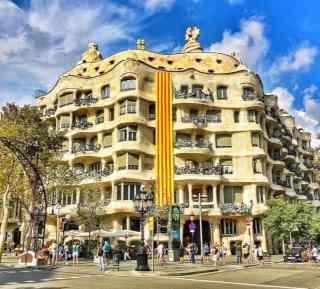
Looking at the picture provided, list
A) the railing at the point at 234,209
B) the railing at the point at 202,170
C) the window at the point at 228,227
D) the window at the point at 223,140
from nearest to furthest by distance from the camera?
the railing at the point at 234,209, the railing at the point at 202,170, the window at the point at 228,227, the window at the point at 223,140

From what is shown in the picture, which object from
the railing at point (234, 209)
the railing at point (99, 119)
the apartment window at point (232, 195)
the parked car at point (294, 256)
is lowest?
the parked car at point (294, 256)

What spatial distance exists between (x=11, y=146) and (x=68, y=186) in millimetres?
12276

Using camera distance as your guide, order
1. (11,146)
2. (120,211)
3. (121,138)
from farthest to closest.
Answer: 1. (121,138)
2. (120,211)
3. (11,146)

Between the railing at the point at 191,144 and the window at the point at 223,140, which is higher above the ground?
the window at the point at 223,140

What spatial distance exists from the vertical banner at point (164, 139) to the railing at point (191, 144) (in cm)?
88

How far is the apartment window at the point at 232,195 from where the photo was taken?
50.1 meters

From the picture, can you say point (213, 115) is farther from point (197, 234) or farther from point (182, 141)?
point (197, 234)

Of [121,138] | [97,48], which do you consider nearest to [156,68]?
[121,138]

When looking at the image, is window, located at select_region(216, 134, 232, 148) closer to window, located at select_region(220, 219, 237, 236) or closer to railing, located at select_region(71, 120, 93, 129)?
window, located at select_region(220, 219, 237, 236)

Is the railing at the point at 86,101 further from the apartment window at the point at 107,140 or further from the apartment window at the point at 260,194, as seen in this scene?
the apartment window at the point at 260,194

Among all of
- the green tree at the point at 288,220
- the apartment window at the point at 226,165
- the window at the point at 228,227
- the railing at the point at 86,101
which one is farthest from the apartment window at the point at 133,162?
the green tree at the point at 288,220

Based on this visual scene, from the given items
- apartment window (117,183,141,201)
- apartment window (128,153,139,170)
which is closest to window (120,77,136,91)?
apartment window (128,153,139,170)

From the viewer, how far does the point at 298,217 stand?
45.9 meters

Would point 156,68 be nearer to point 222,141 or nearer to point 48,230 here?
point 222,141
